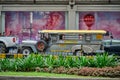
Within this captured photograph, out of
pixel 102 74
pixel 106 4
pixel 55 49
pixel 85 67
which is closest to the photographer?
pixel 102 74

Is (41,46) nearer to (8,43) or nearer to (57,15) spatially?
(8,43)

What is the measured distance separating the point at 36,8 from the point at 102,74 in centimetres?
2739

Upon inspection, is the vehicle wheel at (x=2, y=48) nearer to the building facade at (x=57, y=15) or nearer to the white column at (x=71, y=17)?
the building facade at (x=57, y=15)

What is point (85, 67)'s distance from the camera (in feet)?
56.0

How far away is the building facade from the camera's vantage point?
42.0m

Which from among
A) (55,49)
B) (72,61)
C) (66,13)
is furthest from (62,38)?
(72,61)

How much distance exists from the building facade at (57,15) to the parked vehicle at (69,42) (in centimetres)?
969

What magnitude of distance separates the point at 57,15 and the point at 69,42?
1137cm

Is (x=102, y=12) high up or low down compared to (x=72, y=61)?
up

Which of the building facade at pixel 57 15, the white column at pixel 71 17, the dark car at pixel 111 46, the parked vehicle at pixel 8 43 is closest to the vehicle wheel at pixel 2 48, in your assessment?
the parked vehicle at pixel 8 43

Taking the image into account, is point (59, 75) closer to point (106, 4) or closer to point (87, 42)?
point (87, 42)

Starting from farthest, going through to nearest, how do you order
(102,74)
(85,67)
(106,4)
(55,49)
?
(106,4)
(55,49)
(85,67)
(102,74)

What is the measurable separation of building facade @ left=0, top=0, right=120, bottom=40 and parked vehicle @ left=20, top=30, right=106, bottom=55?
31.8ft

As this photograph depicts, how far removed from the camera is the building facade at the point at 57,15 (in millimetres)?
42031
